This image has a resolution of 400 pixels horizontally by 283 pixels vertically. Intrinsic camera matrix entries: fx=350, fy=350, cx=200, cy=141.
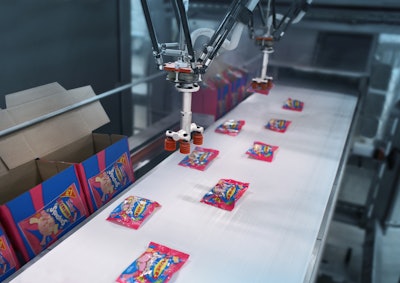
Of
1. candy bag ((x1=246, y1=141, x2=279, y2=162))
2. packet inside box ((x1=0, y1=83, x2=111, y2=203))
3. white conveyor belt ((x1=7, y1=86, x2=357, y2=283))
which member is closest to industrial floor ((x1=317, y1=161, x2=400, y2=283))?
white conveyor belt ((x1=7, y1=86, x2=357, y2=283))

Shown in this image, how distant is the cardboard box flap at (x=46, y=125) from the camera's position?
120 cm

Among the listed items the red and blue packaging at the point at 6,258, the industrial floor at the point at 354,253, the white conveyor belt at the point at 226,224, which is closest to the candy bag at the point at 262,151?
the white conveyor belt at the point at 226,224

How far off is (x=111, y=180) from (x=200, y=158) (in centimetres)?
40

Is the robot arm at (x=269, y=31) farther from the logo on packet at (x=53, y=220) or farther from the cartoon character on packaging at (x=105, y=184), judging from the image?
the logo on packet at (x=53, y=220)

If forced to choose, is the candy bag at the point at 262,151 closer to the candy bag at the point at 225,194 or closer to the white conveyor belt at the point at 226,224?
the white conveyor belt at the point at 226,224

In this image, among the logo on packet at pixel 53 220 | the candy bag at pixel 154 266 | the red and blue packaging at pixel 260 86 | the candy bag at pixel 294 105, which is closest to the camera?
the candy bag at pixel 154 266

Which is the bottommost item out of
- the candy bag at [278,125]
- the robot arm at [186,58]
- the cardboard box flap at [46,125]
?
the candy bag at [278,125]

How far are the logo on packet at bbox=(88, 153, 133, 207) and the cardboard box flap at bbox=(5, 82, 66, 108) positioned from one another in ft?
1.33

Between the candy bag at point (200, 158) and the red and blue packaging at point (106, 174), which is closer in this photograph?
the red and blue packaging at point (106, 174)

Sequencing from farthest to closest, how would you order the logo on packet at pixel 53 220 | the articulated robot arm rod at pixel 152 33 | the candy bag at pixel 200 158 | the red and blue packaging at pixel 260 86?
the red and blue packaging at pixel 260 86
the candy bag at pixel 200 158
the articulated robot arm rod at pixel 152 33
the logo on packet at pixel 53 220

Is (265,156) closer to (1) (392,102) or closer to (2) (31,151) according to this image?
(2) (31,151)

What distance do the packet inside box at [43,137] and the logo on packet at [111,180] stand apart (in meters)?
0.11

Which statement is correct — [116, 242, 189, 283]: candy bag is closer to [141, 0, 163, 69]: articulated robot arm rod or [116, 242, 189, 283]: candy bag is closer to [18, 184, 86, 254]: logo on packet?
[18, 184, 86, 254]: logo on packet

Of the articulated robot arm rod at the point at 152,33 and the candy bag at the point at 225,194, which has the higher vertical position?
the articulated robot arm rod at the point at 152,33
